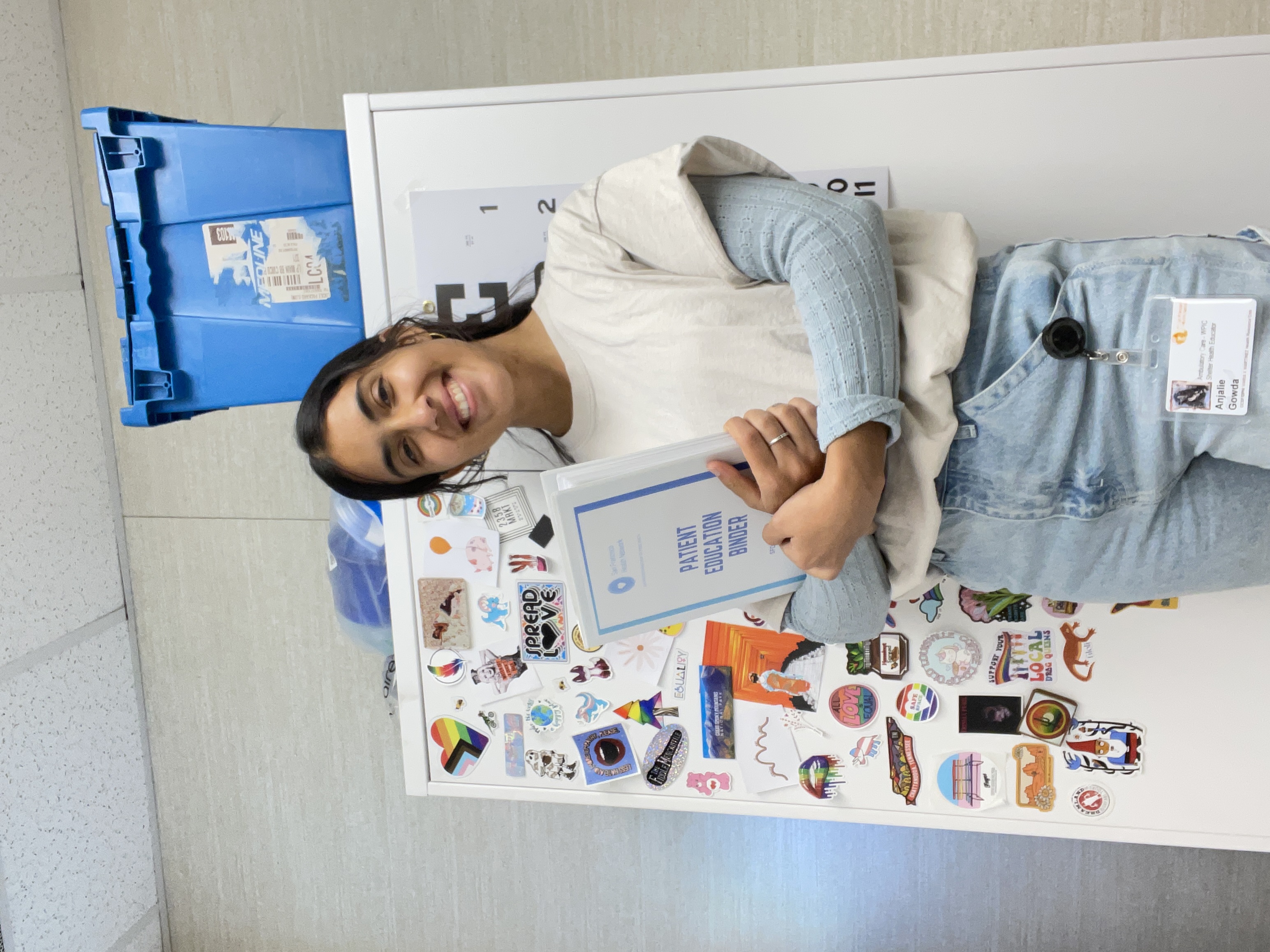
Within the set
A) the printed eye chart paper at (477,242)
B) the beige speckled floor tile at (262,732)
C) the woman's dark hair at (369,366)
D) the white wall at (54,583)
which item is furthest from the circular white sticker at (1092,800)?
the white wall at (54,583)

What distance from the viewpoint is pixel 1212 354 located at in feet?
2.68

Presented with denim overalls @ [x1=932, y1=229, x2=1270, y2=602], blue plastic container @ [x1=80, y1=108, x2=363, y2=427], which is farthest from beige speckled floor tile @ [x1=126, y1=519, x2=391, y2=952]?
denim overalls @ [x1=932, y1=229, x2=1270, y2=602]

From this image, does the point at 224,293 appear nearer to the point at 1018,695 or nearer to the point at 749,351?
the point at 749,351

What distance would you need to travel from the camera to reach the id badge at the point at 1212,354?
0.81 meters

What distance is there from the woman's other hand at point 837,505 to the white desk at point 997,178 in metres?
0.42

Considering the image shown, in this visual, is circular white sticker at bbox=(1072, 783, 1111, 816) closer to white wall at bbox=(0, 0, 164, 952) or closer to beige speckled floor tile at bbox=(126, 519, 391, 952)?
beige speckled floor tile at bbox=(126, 519, 391, 952)

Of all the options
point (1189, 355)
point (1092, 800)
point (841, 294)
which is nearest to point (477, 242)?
point (841, 294)

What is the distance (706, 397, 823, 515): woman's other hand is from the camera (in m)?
0.82

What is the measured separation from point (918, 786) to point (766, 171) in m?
0.84

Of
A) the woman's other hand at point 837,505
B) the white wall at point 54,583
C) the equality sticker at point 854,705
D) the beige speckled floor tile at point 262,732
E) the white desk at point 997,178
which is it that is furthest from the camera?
the beige speckled floor tile at point 262,732

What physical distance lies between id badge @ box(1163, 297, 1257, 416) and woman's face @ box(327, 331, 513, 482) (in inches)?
26.8

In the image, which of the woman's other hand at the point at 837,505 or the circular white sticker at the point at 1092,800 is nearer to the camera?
the woman's other hand at the point at 837,505

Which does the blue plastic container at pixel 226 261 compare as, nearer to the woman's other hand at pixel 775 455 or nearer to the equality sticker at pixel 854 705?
the woman's other hand at pixel 775 455

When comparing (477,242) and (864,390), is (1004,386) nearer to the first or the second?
(864,390)
